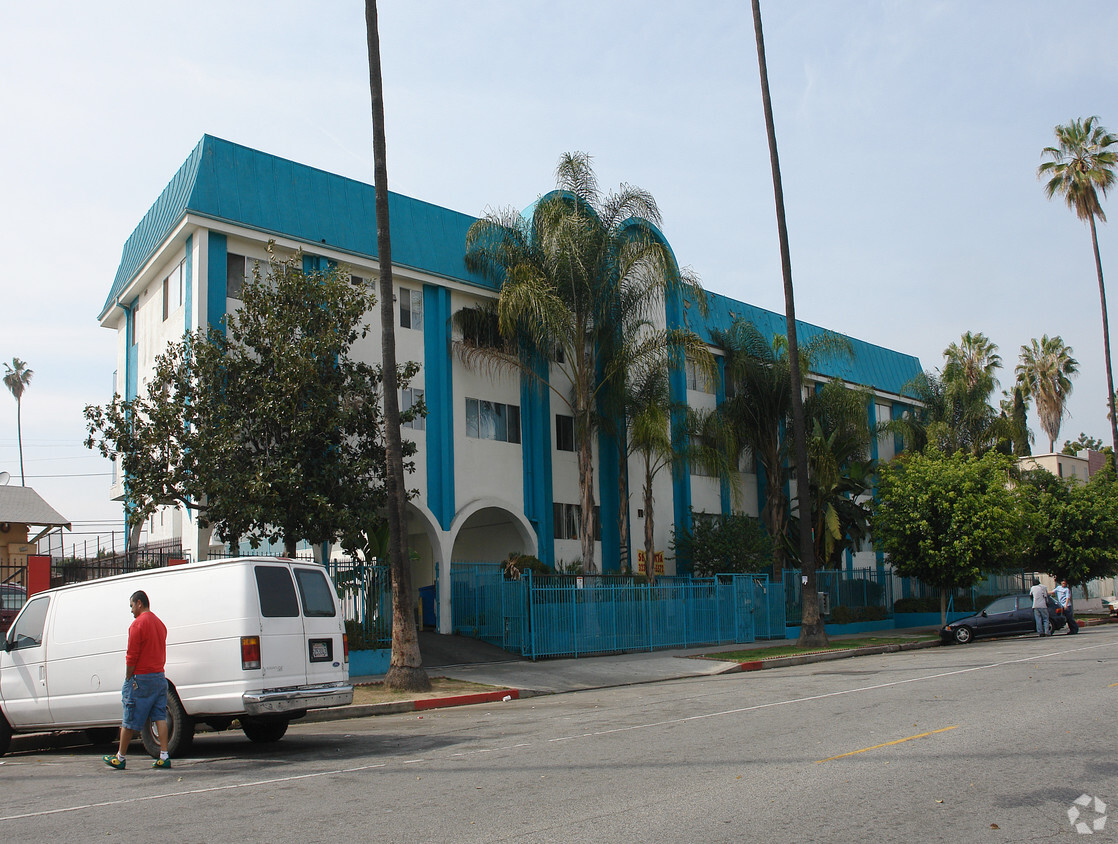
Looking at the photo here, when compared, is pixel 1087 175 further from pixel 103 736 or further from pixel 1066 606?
pixel 103 736

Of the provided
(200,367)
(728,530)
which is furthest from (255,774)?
(728,530)

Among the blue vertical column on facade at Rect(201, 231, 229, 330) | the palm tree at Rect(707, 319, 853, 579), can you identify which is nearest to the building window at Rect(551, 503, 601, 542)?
the palm tree at Rect(707, 319, 853, 579)

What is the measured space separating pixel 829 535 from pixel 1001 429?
10063 mm

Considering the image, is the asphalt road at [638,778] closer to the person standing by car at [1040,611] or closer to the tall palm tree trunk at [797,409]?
the tall palm tree trunk at [797,409]

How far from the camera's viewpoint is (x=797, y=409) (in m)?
24.6

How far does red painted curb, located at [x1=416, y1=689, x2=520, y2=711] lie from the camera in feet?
51.1

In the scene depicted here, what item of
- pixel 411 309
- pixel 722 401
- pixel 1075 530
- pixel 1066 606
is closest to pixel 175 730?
pixel 411 309

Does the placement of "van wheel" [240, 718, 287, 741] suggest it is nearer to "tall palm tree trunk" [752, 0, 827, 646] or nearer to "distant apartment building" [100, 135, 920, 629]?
"distant apartment building" [100, 135, 920, 629]

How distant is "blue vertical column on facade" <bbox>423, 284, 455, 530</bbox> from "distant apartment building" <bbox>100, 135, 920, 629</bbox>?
3 centimetres

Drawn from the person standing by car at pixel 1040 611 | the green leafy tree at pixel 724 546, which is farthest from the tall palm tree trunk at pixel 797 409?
the person standing by car at pixel 1040 611

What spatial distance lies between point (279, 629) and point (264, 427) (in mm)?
7672

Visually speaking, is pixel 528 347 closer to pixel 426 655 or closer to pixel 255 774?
pixel 426 655

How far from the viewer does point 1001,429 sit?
121 ft

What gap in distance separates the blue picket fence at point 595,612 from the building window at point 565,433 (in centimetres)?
458
